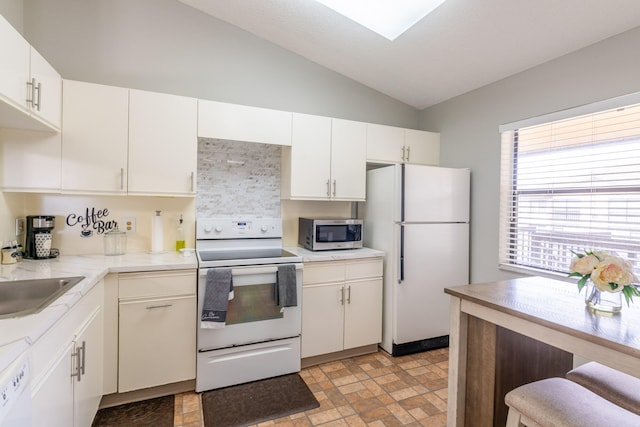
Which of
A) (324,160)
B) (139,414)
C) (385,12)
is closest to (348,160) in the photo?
(324,160)

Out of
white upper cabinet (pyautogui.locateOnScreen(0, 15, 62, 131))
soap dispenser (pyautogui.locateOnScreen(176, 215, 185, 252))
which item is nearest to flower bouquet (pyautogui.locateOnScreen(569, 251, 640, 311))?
soap dispenser (pyautogui.locateOnScreen(176, 215, 185, 252))

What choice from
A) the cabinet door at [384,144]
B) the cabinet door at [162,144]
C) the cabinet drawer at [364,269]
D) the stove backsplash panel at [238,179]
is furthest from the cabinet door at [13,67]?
the cabinet door at [384,144]

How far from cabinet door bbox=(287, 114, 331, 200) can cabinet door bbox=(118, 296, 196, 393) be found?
1.23 metres

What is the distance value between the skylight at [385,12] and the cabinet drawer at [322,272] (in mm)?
1855

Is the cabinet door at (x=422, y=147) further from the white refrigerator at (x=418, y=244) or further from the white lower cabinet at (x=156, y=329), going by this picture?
the white lower cabinet at (x=156, y=329)

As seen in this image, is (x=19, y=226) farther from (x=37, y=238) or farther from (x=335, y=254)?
(x=335, y=254)

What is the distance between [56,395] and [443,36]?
302cm

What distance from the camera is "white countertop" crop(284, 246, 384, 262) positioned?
2.49 meters

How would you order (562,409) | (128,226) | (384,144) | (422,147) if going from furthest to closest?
(422,147), (384,144), (128,226), (562,409)

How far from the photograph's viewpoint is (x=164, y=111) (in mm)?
2281

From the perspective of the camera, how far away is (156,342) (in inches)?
80.3

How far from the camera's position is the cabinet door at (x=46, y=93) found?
1735 mm

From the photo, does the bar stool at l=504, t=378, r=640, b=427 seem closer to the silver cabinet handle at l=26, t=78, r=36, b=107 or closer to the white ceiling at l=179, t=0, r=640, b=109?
the white ceiling at l=179, t=0, r=640, b=109

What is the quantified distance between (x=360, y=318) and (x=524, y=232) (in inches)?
60.7
